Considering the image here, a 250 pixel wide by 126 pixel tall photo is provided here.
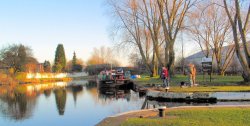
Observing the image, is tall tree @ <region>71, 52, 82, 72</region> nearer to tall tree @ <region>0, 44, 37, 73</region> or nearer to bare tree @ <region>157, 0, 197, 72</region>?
tall tree @ <region>0, 44, 37, 73</region>

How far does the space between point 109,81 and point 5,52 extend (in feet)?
125

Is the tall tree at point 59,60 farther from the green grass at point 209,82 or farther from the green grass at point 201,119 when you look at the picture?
the green grass at point 201,119

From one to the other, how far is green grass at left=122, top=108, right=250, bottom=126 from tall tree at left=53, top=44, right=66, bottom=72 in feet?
302

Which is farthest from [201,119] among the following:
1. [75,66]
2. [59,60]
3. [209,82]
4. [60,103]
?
[75,66]

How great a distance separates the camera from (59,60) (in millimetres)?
104750

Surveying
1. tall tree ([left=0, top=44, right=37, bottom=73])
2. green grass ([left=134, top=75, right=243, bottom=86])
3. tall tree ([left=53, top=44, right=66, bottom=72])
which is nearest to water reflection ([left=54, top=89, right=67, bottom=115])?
green grass ([left=134, top=75, right=243, bottom=86])

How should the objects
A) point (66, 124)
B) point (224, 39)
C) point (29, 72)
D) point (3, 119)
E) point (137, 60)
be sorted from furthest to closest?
point (137, 60), point (29, 72), point (224, 39), point (3, 119), point (66, 124)

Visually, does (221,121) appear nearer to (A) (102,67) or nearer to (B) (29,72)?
(B) (29,72)

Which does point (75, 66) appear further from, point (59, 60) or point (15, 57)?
point (15, 57)

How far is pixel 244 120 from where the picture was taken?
1070 cm

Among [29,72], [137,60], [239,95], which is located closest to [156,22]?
[239,95]

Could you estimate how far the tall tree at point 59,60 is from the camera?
103 metres

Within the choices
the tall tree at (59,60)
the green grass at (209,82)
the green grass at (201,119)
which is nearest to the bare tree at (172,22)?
the green grass at (209,82)

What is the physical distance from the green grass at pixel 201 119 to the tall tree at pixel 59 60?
3630 inches
